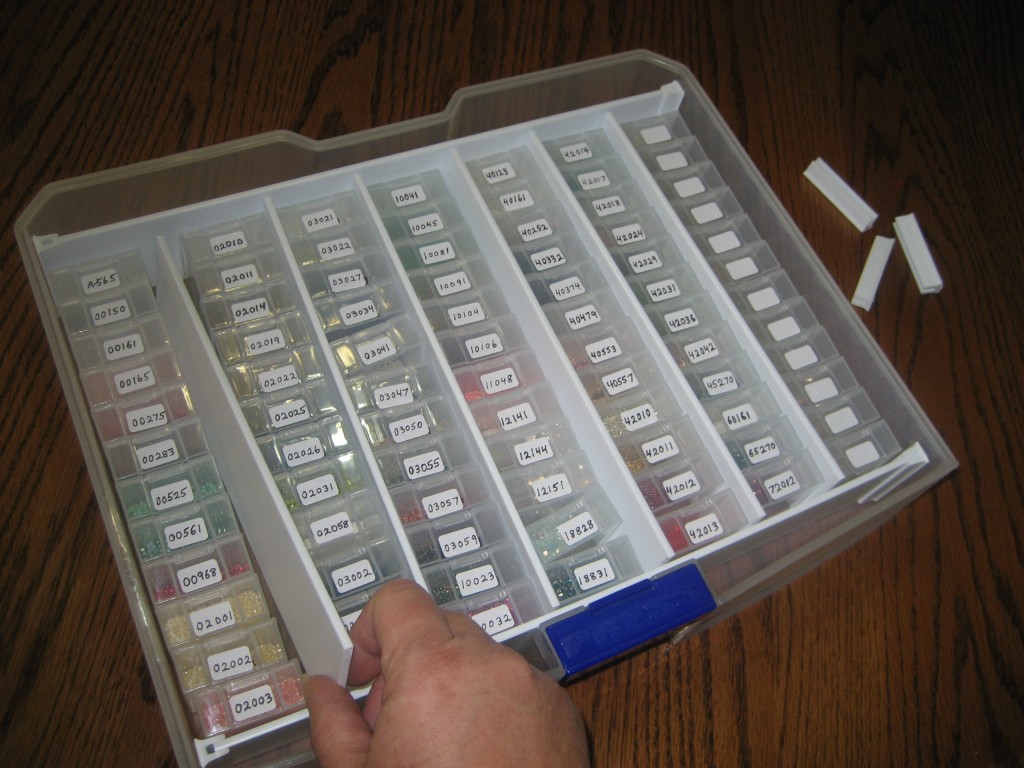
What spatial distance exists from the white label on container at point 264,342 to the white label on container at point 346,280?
73mm

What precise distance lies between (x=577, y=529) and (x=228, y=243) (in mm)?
447

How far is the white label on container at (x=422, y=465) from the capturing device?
820mm

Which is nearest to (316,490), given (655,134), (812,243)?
(655,134)

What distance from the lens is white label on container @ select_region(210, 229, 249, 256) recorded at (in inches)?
35.1

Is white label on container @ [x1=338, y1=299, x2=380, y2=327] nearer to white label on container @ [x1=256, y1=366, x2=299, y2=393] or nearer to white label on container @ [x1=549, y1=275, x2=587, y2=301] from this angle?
white label on container @ [x1=256, y1=366, x2=299, y2=393]

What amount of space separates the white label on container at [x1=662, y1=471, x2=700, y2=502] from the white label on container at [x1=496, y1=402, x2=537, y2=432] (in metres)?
0.14

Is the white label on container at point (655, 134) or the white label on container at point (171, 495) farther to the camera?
the white label on container at point (655, 134)

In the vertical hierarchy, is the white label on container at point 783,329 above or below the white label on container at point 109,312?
below

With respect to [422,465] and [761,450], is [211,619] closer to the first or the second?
[422,465]

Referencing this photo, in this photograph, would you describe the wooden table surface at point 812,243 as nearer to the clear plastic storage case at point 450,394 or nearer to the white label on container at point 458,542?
the clear plastic storage case at point 450,394

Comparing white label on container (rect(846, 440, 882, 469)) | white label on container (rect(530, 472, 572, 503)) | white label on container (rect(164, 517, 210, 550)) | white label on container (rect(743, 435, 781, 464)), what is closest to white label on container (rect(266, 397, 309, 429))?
white label on container (rect(164, 517, 210, 550))

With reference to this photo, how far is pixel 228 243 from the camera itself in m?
0.89

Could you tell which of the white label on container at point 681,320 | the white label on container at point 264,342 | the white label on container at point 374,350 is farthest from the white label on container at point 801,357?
the white label on container at point 264,342

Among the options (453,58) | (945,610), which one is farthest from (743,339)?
(453,58)
